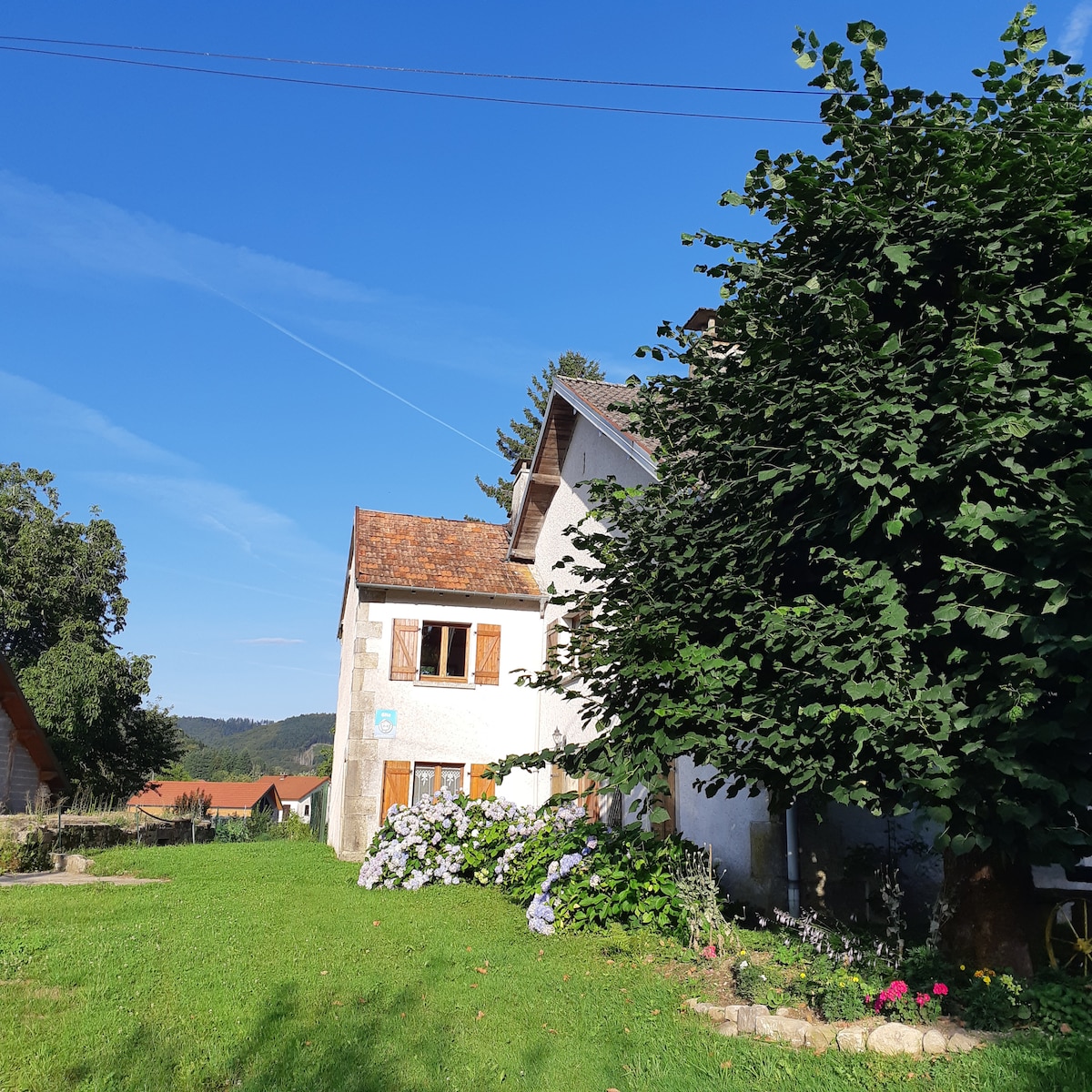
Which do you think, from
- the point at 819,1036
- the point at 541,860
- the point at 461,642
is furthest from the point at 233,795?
the point at 819,1036

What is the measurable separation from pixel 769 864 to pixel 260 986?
5.35 meters

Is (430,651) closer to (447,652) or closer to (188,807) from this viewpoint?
(447,652)

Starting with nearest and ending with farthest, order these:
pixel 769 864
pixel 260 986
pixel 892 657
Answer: pixel 892 657 < pixel 260 986 < pixel 769 864

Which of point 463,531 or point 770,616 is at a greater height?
point 463,531

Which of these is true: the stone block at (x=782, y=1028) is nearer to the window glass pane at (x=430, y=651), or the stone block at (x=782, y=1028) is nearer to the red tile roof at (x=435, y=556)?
the red tile roof at (x=435, y=556)

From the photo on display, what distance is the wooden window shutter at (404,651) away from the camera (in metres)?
16.9

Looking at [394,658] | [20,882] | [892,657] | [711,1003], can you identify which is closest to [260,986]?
[711,1003]

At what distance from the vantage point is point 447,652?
691 inches

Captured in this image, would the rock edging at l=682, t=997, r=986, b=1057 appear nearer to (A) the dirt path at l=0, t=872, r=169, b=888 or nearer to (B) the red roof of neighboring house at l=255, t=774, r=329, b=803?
(A) the dirt path at l=0, t=872, r=169, b=888

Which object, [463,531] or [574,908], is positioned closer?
[574,908]

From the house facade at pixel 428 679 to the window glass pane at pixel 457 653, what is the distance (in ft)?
0.08

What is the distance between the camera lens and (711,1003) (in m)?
5.98

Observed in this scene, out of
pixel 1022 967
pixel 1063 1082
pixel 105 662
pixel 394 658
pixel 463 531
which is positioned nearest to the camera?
pixel 1063 1082

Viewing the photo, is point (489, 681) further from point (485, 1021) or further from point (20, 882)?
point (485, 1021)
